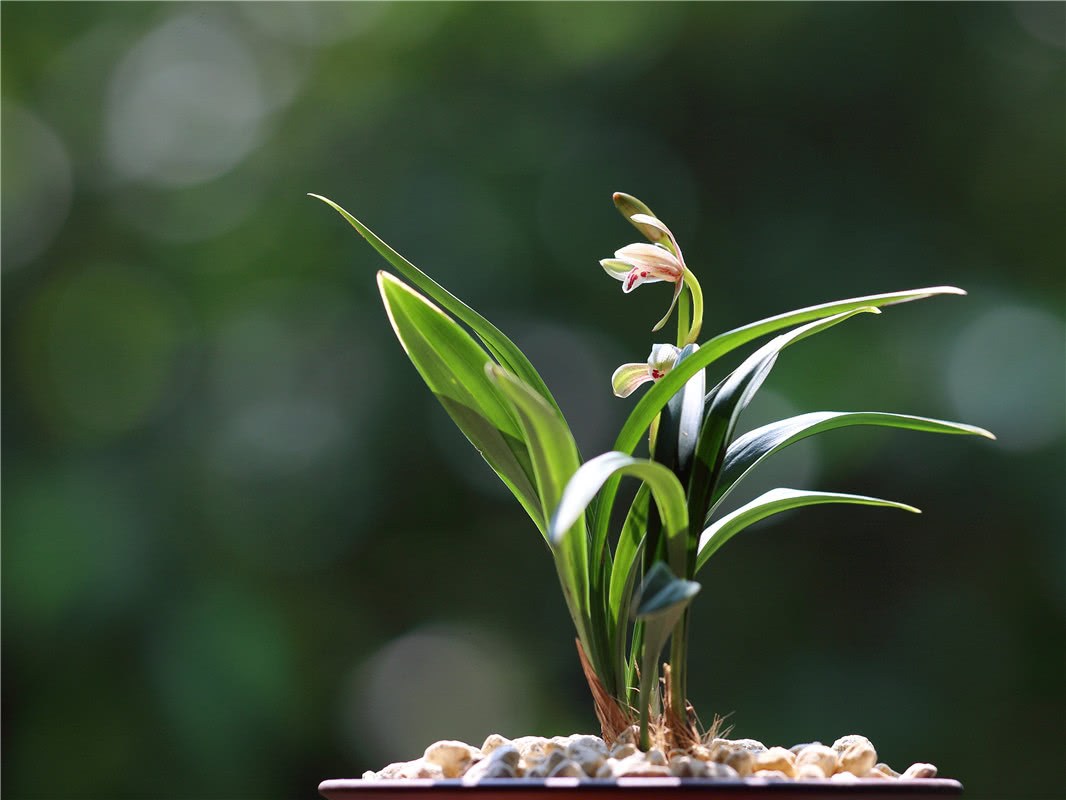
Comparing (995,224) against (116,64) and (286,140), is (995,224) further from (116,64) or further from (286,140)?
(116,64)

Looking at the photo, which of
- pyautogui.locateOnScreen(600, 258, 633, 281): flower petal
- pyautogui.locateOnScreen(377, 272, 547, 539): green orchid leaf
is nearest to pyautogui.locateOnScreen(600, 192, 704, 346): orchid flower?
pyautogui.locateOnScreen(600, 258, 633, 281): flower petal

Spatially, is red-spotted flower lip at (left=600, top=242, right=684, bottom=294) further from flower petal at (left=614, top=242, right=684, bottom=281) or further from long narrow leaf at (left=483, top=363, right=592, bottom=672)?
long narrow leaf at (left=483, top=363, right=592, bottom=672)

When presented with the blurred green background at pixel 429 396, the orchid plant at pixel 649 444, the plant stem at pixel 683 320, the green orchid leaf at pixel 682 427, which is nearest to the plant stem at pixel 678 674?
the orchid plant at pixel 649 444

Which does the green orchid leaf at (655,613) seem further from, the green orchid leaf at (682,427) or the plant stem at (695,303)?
the plant stem at (695,303)

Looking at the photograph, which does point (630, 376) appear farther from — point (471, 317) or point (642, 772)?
point (642, 772)

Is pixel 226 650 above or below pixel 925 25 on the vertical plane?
below

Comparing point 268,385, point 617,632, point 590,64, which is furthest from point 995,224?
point 617,632

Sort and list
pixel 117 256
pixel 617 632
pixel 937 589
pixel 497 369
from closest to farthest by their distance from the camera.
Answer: pixel 497 369, pixel 617 632, pixel 937 589, pixel 117 256

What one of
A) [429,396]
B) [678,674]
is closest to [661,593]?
[678,674]
